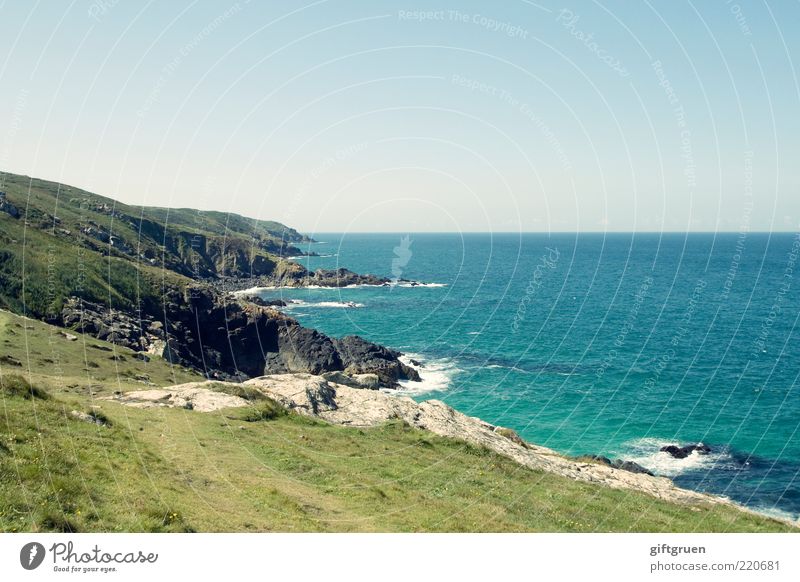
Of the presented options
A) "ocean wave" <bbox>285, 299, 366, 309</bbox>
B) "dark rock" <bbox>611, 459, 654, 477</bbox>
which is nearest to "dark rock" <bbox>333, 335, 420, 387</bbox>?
"dark rock" <bbox>611, 459, 654, 477</bbox>

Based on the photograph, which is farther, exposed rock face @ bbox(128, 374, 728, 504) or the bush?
exposed rock face @ bbox(128, 374, 728, 504)

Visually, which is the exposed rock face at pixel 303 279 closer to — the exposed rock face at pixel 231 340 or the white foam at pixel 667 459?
the exposed rock face at pixel 231 340

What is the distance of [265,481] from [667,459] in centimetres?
4719

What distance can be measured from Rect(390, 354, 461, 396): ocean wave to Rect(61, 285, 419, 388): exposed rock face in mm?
1842

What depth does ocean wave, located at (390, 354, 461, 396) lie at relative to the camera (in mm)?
72562

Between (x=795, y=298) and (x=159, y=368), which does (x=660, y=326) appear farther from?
(x=159, y=368)

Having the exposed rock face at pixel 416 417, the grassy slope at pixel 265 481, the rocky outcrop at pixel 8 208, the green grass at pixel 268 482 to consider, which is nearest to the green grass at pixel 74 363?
the grassy slope at pixel 265 481

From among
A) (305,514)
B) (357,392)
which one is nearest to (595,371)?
(357,392)

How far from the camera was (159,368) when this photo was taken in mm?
54656

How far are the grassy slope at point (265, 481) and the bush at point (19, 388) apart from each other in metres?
0.17

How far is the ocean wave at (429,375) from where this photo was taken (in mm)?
72562

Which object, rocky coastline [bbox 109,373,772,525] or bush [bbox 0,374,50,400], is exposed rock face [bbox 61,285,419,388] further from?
bush [bbox 0,374,50,400]

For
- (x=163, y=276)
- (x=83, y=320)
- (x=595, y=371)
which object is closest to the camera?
(x=83, y=320)
